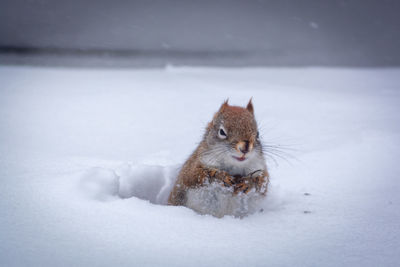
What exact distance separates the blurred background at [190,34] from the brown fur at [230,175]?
273 cm

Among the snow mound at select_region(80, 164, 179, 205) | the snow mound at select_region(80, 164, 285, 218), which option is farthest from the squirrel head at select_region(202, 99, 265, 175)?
the snow mound at select_region(80, 164, 179, 205)

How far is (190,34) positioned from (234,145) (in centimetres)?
304

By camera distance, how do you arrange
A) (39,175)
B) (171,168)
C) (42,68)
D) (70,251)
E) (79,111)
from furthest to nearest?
(42,68), (79,111), (171,168), (39,175), (70,251)

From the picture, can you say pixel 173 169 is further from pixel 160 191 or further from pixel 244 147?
pixel 244 147

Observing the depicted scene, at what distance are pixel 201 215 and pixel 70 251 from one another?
59 cm

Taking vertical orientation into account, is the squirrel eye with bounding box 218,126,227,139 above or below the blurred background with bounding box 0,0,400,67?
below

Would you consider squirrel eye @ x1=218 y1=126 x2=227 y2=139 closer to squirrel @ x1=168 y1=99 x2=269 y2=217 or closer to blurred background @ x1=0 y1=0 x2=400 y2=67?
squirrel @ x1=168 y1=99 x2=269 y2=217

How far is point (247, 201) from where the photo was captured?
1625mm

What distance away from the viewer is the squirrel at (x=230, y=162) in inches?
60.9

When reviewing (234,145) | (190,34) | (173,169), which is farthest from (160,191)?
(190,34)

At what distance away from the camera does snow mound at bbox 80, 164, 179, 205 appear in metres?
1.69

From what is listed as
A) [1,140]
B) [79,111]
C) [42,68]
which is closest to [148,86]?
[79,111]

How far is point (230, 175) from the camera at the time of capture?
5.31 ft

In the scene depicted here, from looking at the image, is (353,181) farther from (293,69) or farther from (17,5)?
(17,5)
